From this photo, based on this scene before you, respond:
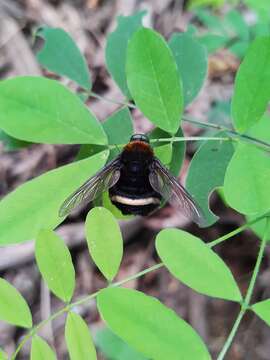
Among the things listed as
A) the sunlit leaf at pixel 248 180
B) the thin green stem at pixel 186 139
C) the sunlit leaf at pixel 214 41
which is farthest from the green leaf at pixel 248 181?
the sunlit leaf at pixel 214 41

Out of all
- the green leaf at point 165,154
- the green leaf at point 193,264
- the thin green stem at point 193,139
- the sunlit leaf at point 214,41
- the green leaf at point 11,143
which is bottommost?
the sunlit leaf at point 214,41

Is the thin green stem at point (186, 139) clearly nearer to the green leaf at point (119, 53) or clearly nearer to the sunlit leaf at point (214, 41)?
the green leaf at point (119, 53)

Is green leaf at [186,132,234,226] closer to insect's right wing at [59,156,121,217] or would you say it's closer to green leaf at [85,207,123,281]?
insect's right wing at [59,156,121,217]

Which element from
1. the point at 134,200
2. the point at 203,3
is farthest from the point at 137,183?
the point at 203,3

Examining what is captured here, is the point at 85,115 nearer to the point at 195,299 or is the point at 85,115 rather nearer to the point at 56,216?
the point at 56,216

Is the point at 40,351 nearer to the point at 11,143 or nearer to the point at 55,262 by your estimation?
the point at 55,262

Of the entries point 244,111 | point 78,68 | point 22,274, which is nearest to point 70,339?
point 244,111
